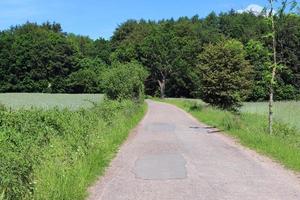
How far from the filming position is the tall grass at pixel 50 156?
24.9 ft

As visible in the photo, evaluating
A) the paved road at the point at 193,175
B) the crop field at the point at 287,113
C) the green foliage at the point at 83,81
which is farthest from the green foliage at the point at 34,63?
the paved road at the point at 193,175

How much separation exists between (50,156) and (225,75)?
1382 inches

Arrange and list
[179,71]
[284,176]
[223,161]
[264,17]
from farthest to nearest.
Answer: [179,71]
[264,17]
[223,161]
[284,176]

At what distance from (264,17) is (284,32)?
5.13 ft

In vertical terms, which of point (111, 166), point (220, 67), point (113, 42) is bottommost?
point (111, 166)

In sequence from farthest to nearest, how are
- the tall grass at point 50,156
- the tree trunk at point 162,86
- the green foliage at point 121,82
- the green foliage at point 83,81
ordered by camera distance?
the tree trunk at point 162,86 < the green foliage at point 83,81 < the green foliage at point 121,82 < the tall grass at point 50,156

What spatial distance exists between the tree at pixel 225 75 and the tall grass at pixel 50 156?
1011 inches

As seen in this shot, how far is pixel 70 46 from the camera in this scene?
11056 cm

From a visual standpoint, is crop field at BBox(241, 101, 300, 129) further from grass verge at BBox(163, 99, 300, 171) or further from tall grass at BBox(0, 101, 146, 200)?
tall grass at BBox(0, 101, 146, 200)

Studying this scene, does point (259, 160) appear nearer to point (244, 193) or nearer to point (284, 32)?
point (244, 193)

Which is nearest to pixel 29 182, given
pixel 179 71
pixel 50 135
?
pixel 50 135

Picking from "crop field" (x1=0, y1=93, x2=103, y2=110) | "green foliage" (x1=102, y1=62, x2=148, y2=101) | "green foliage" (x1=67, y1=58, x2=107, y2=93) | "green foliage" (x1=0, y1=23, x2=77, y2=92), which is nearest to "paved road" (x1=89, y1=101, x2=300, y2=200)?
"crop field" (x1=0, y1=93, x2=103, y2=110)

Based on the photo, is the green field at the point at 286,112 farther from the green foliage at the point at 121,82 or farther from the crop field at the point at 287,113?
the green foliage at the point at 121,82

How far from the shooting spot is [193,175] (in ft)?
39.2
